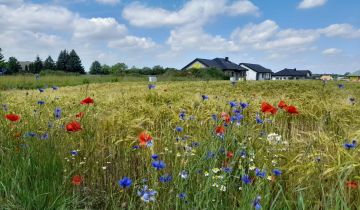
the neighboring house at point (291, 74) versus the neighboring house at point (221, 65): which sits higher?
the neighboring house at point (221, 65)

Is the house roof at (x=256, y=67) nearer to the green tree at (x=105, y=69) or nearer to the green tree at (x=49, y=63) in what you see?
the green tree at (x=105, y=69)

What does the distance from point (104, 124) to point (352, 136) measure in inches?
95.4

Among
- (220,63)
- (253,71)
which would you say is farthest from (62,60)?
(253,71)

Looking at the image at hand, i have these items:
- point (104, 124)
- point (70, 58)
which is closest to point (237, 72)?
point (70, 58)

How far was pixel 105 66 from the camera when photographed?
10394cm

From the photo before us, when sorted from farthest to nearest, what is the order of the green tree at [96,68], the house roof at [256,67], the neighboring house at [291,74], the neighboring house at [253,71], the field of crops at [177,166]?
the green tree at [96,68]
the neighboring house at [291,74]
the house roof at [256,67]
the neighboring house at [253,71]
the field of crops at [177,166]

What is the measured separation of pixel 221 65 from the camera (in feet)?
234

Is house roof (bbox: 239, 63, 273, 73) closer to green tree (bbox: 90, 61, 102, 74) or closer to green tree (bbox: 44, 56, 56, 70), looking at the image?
green tree (bbox: 90, 61, 102, 74)

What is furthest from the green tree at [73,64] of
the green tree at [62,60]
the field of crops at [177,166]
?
the field of crops at [177,166]

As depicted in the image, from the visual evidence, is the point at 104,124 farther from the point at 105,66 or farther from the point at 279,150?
the point at 105,66

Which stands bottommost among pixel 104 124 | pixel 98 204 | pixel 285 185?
pixel 98 204

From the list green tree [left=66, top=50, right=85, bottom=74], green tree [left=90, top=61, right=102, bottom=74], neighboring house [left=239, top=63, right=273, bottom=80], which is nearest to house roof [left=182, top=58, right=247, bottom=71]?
neighboring house [left=239, top=63, right=273, bottom=80]

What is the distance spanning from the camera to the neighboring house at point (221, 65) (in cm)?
6738

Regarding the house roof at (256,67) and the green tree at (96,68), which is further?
the green tree at (96,68)
